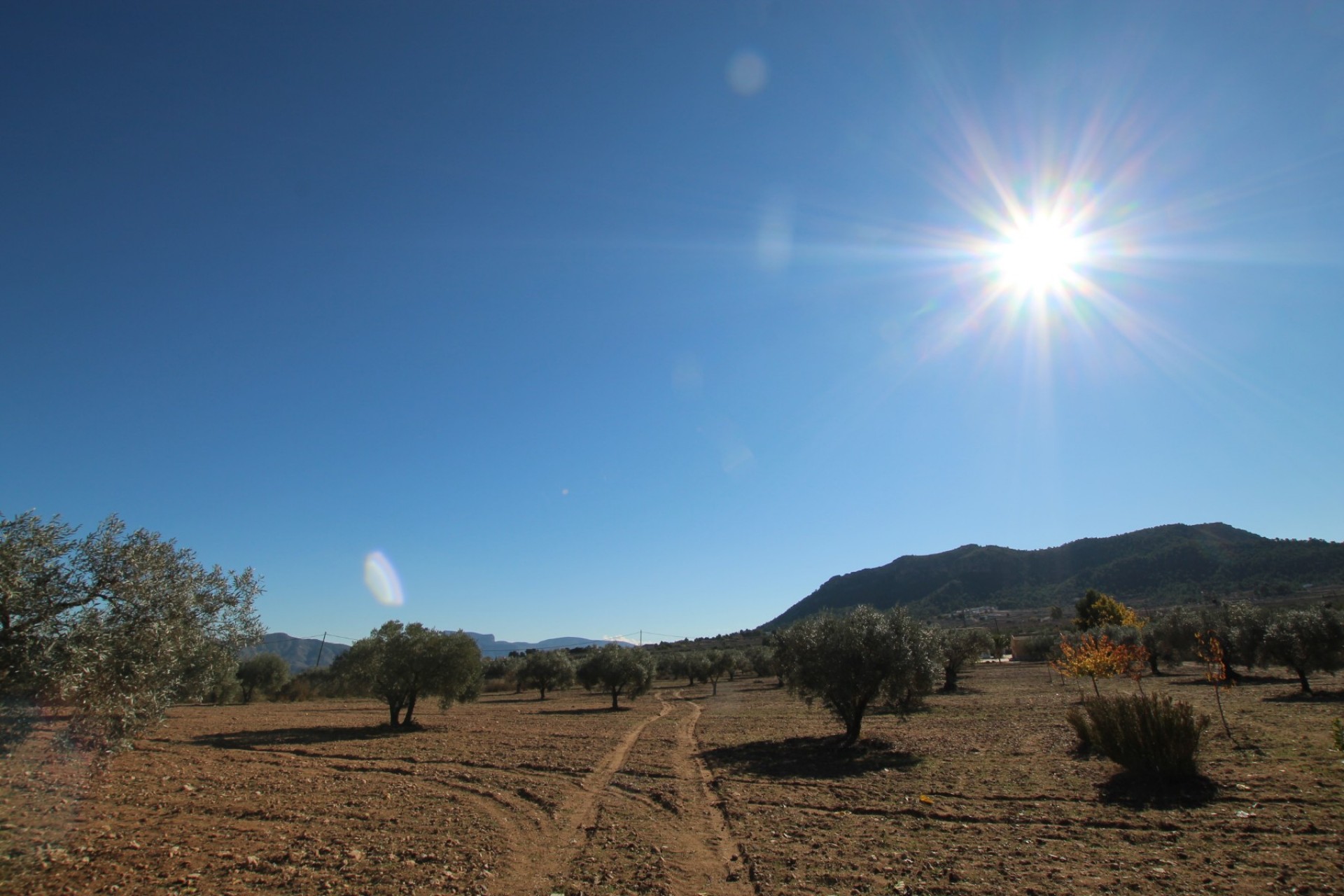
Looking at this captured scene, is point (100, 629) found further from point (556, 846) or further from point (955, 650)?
point (955, 650)

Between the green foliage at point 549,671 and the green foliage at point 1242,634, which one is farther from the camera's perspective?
the green foliage at point 549,671

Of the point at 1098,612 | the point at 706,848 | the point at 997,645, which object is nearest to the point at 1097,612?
the point at 1098,612

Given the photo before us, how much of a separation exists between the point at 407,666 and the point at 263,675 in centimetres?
4161

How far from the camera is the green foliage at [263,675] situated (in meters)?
61.5

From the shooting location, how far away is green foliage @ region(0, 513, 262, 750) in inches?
405

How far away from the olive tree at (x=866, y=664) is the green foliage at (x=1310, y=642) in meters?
25.1

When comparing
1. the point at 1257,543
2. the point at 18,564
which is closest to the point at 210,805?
the point at 18,564

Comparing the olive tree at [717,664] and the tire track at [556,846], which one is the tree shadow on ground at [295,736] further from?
the olive tree at [717,664]

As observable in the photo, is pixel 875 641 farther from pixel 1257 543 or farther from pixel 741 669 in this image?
pixel 1257 543

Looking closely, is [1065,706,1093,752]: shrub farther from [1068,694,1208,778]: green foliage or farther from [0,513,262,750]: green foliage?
[0,513,262,750]: green foliage

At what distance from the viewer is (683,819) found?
13648 mm

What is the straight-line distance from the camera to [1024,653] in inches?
3440

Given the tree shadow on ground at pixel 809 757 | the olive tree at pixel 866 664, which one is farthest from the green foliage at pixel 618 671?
the olive tree at pixel 866 664

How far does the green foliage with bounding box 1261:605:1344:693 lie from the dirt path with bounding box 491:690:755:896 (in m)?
36.0
